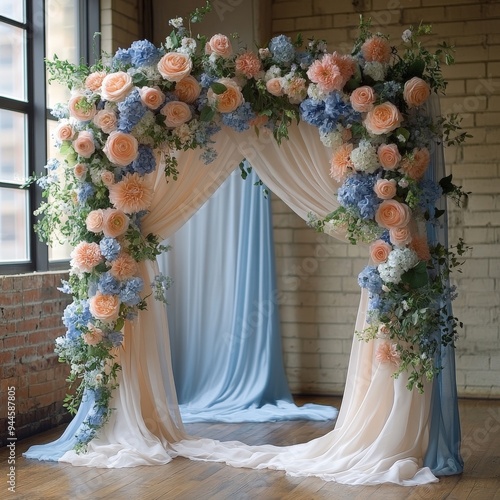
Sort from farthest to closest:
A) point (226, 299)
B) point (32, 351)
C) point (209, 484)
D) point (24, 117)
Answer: point (226, 299) < point (24, 117) < point (32, 351) < point (209, 484)

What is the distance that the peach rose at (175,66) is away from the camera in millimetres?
4898

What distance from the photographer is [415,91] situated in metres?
4.72

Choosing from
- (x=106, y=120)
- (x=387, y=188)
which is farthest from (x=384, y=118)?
(x=106, y=120)

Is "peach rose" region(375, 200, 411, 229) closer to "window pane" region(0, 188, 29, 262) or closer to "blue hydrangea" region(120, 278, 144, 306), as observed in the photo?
"blue hydrangea" region(120, 278, 144, 306)

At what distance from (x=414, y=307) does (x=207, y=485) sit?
1355 mm

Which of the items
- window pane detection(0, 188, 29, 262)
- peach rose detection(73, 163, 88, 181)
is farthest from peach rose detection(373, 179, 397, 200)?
window pane detection(0, 188, 29, 262)

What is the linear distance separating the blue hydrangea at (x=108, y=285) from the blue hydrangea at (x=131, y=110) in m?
0.80

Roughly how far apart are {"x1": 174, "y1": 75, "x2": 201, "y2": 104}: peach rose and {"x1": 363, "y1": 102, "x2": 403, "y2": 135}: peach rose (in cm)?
95

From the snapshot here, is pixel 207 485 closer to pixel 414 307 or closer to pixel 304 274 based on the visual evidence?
pixel 414 307

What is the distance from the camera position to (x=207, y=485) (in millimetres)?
4527

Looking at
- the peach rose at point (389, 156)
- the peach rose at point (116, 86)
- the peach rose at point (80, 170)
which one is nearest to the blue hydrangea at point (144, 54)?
the peach rose at point (116, 86)

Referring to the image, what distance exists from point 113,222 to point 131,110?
60 cm

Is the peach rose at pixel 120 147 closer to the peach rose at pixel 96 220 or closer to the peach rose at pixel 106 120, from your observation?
the peach rose at pixel 106 120

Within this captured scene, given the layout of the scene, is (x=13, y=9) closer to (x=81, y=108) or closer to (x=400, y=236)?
(x=81, y=108)
